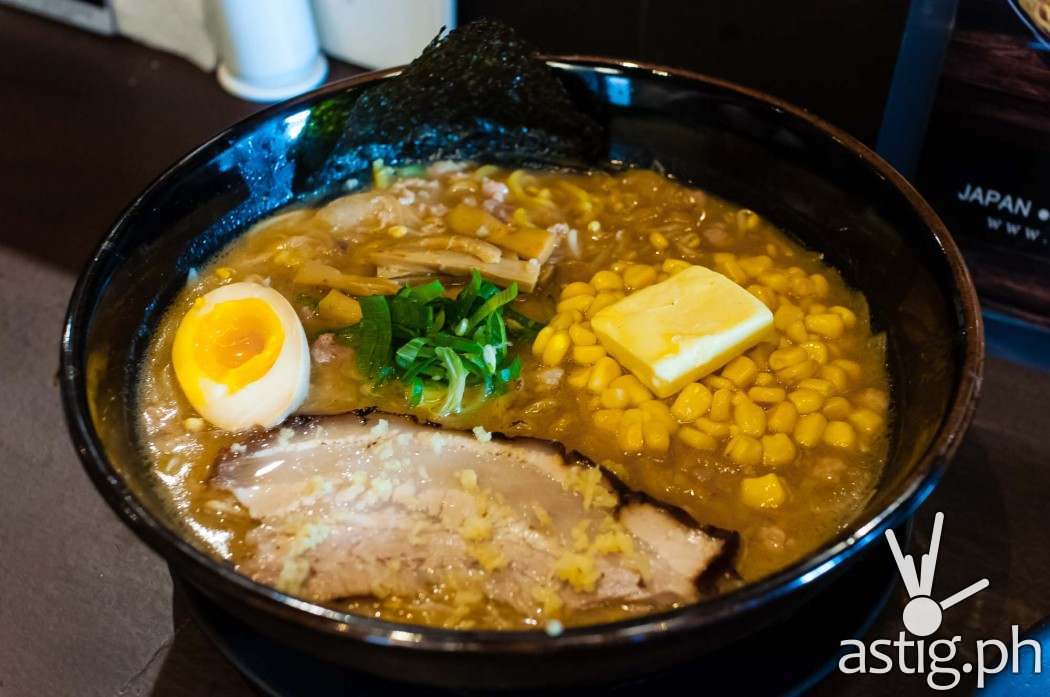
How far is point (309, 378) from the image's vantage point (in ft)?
6.35

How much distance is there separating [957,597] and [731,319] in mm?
671

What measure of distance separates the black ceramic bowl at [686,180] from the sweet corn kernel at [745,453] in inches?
9.0

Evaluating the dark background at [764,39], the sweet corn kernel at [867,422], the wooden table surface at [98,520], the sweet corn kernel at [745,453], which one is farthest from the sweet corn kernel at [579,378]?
the dark background at [764,39]

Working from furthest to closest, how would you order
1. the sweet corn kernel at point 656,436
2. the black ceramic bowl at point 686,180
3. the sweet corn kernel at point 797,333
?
the sweet corn kernel at point 797,333 < the sweet corn kernel at point 656,436 < the black ceramic bowl at point 686,180

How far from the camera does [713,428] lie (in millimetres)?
1824

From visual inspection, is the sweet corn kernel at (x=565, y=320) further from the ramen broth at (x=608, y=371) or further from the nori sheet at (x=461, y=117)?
the nori sheet at (x=461, y=117)

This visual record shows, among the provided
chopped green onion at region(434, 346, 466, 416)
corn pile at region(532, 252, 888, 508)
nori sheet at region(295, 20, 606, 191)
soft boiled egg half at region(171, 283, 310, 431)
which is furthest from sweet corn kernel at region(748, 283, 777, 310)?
soft boiled egg half at region(171, 283, 310, 431)

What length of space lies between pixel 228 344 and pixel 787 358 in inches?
44.9

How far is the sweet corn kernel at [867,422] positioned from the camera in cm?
184

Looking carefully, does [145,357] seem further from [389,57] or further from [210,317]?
[389,57]

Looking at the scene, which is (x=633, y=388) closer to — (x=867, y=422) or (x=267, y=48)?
(x=867, y=422)

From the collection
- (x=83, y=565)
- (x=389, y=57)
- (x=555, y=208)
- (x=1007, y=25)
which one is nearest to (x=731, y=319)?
(x=555, y=208)

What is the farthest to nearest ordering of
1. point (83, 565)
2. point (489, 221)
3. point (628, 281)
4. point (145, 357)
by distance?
point (489, 221)
point (628, 281)
point (145, 357)
point (83, 565)

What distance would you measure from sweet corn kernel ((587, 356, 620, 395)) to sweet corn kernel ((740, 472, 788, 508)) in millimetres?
355
